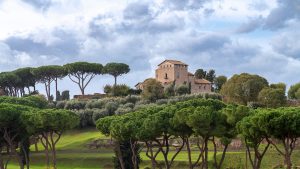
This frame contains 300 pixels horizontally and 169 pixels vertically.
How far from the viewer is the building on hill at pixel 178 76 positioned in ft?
403

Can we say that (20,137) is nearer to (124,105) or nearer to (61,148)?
(61,148)

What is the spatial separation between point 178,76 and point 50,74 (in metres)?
29.1

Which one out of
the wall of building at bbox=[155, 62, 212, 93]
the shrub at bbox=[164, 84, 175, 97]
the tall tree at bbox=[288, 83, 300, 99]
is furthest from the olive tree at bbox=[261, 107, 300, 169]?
the tall tree at bbox=[288, 83, 300, 99]

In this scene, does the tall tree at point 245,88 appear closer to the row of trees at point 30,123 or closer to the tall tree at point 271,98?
the tall tree at point 271,98

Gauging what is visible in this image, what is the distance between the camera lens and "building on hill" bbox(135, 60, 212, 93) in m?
123

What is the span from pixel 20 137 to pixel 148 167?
1384 cm

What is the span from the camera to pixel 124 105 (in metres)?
96.8

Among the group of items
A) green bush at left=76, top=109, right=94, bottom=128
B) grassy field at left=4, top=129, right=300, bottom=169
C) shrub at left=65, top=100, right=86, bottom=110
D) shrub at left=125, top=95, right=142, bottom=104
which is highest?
shrub at left=125, top=95, right=142, bottom=104

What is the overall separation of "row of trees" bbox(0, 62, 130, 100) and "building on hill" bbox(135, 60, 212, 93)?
9562 millimetres

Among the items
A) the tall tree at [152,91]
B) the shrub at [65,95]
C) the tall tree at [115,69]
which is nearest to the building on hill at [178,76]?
the tall tree at [115,69]

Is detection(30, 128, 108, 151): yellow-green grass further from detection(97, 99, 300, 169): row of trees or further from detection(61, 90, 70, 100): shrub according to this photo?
detection(61, 90, 70, 100): shrub

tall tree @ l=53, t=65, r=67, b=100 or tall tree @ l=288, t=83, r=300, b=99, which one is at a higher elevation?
tall tree @ l=53, t=65, r=67, b=100

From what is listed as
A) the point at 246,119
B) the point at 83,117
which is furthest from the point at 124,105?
the point at 246,119

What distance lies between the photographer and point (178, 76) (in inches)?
4862
